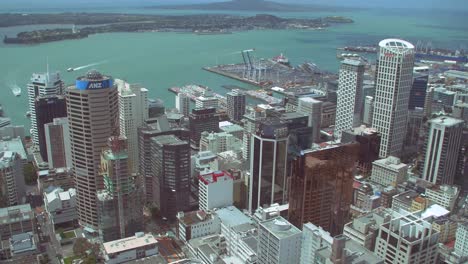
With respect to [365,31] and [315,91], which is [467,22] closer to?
[365,31]

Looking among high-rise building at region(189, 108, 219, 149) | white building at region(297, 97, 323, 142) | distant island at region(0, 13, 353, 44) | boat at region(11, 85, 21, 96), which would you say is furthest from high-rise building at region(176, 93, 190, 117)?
distant island at region(0, 13, 353, 44)

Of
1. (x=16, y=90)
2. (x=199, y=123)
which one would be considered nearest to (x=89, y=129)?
(x=199, y=123)

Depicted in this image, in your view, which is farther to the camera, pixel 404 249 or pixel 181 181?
pixel 181 181

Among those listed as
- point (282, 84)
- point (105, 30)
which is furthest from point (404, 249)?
point (105, 30)

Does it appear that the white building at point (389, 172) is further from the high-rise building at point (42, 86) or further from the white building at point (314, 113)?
the high-rise building at point (42, 86)

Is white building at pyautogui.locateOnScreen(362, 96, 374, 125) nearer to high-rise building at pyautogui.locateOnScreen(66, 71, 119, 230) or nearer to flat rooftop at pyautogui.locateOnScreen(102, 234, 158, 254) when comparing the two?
high-rise building at pyautogui.locateOnScreen(66, 71, 119, 230)

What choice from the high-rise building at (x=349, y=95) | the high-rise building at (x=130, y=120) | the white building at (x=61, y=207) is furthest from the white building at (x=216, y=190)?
the high-rise building at (x=349, y=95)
